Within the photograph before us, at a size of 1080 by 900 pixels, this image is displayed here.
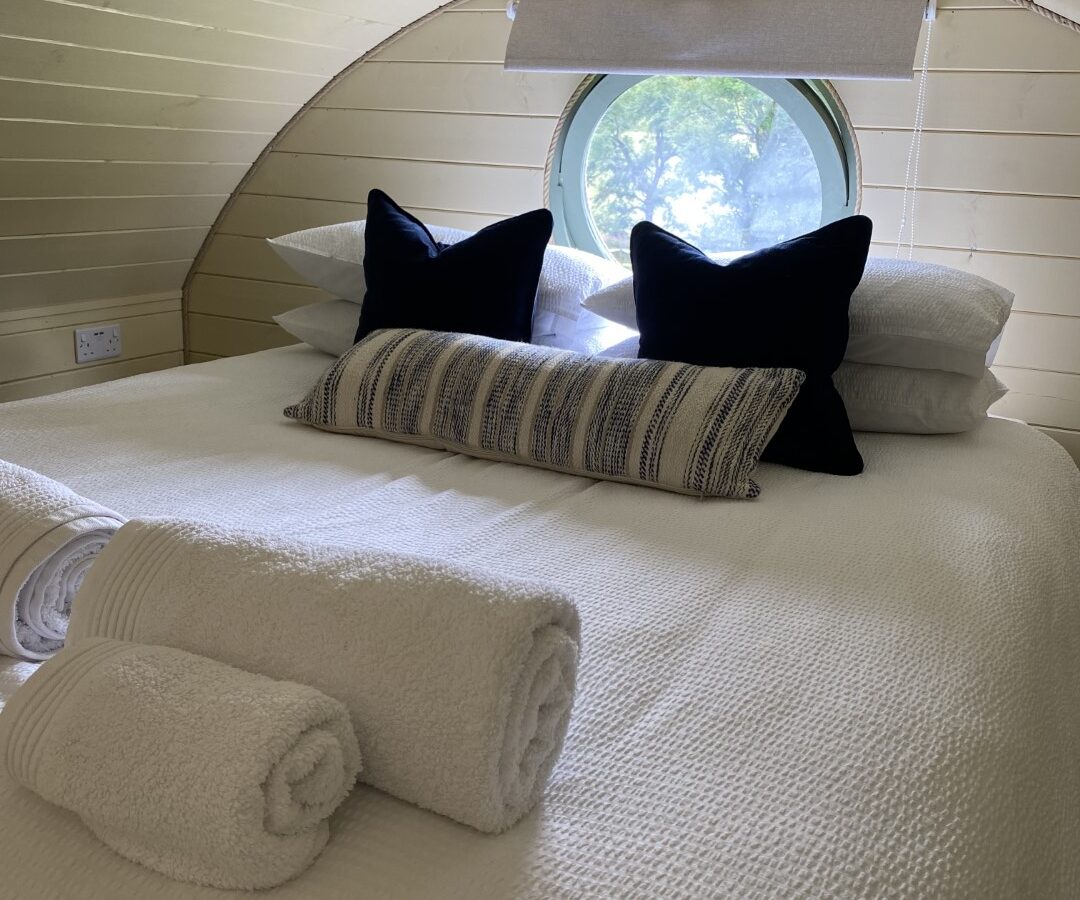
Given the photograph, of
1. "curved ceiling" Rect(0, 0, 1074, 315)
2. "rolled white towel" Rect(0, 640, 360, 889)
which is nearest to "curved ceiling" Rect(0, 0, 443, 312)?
"curved ceiling" Rect(0, 0, 1074, 315)

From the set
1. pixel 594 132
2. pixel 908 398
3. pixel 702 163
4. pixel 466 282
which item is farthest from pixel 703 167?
pixel 908 398

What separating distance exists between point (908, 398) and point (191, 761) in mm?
1332

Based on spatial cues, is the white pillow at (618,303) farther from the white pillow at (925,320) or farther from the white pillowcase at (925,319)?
the white pillow at (925,320)

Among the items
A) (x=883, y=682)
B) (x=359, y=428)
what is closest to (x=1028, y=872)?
(x=883, y=682)

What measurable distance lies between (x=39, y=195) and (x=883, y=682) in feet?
6.65

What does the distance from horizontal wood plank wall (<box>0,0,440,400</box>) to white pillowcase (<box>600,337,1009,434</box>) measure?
53.9 inches

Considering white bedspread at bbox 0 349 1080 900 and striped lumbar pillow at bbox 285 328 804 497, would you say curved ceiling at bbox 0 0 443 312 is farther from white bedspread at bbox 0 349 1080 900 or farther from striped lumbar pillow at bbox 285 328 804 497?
striped lumbar pillow at bbox 285 328 804 497

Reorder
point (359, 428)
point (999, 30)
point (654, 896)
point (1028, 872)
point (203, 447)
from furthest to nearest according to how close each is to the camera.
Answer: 1. point (999, 30)
2. point (359, 428)
3. point (203, 447)
4. point (1028, 872)
5. point (654, 896)

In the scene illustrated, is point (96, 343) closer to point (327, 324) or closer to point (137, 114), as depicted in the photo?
point (137, 114)

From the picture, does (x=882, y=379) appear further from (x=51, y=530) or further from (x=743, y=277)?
(x=51, y=530)

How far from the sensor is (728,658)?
0.96m

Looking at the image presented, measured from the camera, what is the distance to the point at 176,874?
0.68 metres

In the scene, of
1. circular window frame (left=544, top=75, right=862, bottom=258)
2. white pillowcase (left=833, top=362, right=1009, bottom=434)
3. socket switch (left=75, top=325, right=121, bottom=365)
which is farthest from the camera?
socket switch (left=75, top=325, right=121, bottom=365)

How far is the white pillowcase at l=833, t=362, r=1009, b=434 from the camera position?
1679 millimetres
